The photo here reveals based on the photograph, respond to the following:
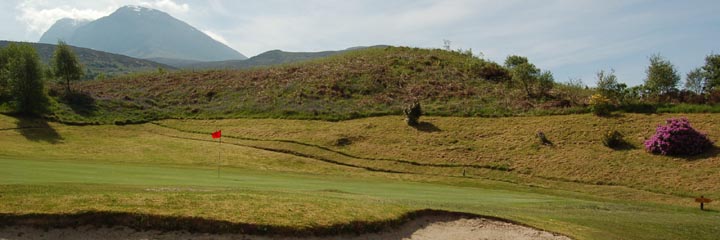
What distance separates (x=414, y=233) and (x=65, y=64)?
70.3 metres

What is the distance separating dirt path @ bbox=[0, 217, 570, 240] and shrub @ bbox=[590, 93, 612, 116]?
1573 inches

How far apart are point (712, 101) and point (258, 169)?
142 ft

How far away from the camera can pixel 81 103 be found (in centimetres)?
6681

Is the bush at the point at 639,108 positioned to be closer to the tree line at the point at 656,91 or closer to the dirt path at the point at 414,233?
the tree line at the point at 656,91

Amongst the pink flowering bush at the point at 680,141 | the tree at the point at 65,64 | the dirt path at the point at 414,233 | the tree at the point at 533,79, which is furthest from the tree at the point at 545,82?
the tree at the point at 65,64

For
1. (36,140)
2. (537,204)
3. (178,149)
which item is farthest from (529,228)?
(36,140)

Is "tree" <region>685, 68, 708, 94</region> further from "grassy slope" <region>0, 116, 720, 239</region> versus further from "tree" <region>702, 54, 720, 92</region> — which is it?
"grassy slope" <region>0, 116, 720, 239</region>

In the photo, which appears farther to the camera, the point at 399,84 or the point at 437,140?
the point at 399,84

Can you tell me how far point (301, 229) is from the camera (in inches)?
469

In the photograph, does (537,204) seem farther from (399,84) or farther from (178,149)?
(399,84)

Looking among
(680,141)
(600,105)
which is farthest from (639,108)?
(680,141)

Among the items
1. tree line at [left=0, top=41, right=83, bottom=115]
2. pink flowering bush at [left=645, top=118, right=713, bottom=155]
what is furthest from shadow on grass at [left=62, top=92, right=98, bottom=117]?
pink flowering bush at [left=645, top=118, right=713, bottom=155]

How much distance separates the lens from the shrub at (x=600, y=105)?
49.9m

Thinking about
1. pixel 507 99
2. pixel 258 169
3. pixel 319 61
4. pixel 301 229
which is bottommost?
pixel 258 169
